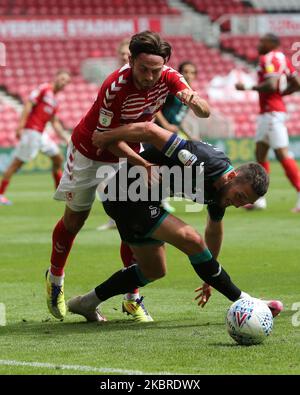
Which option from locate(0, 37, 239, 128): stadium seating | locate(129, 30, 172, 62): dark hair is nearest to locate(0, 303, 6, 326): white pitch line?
locate(129, 30, 172, 62): dark hair

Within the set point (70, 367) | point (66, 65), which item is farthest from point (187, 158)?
point (66, 65)

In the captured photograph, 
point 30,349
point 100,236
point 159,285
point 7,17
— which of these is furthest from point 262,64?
point 7,17

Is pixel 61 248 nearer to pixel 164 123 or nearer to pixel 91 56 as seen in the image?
pixel 164 123

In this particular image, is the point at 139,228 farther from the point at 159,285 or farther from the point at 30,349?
the point at 159,285

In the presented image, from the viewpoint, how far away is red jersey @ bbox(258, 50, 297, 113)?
14922mm

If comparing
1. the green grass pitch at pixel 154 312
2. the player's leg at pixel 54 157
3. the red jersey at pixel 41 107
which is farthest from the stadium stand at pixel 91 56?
the green grass pitch at pixel 154 312

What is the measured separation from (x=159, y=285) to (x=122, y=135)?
251cm

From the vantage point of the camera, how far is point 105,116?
23.5 ft

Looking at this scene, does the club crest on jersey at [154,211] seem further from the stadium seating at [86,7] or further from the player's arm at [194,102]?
the stadium seating at [86,7]

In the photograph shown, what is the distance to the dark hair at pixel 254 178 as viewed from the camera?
261 inches

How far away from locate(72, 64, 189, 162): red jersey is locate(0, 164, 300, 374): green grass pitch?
4.71ft

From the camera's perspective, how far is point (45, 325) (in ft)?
24.1

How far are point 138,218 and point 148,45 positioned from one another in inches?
47.6

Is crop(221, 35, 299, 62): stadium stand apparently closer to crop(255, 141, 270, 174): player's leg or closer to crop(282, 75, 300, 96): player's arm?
crop(255, 141, 270, 174): player's leg
